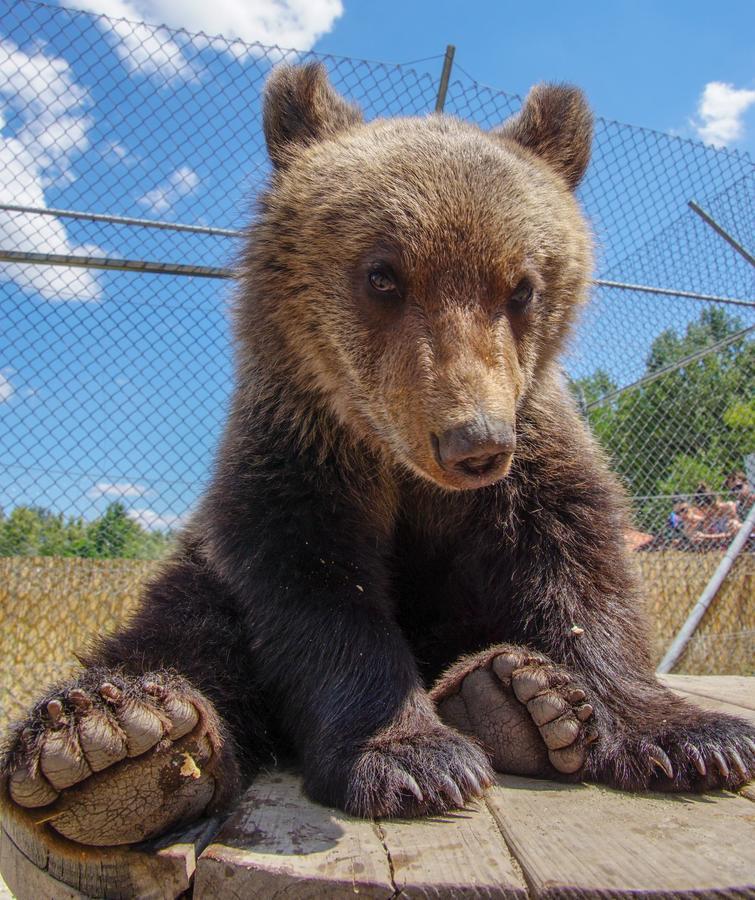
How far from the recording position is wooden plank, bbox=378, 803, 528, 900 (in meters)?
1.19

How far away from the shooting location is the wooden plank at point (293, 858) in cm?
122

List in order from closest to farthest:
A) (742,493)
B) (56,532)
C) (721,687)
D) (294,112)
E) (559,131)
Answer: (294,112) < (559,131) < (721,687) < (742,493) < (56,532)

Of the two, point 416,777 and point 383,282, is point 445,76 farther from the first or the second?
point 416,777

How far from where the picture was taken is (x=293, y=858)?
51.3 inches

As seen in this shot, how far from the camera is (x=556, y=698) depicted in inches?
69.9

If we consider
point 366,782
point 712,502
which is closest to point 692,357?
point 712,502

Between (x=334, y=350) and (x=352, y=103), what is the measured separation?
3.75ft

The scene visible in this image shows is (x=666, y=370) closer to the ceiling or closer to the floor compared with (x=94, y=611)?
closer to the ceiling

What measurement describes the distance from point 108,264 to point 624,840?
184 inches

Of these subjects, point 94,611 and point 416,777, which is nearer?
point 416,777

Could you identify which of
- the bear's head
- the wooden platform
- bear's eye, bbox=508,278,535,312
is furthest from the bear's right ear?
the wooden platform

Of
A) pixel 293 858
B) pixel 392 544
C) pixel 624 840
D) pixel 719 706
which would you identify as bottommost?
pixel 293 858

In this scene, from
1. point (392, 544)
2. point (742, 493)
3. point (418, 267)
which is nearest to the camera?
point (418, 267)

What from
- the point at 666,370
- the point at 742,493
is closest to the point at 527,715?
the point at 666,370
